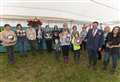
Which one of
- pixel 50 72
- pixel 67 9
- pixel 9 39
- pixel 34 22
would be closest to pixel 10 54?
pixel 9 39

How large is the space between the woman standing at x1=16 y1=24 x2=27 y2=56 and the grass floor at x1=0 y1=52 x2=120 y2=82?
450mm

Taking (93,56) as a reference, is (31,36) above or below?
above

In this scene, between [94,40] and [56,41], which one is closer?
[94,40]

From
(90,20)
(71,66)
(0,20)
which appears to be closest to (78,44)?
(71,66)

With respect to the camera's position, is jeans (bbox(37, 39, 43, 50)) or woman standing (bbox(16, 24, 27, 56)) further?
jeans (bbox(37, 39, 43, 50))

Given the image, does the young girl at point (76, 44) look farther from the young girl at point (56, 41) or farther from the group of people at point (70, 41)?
the young girl at point (56, 41)

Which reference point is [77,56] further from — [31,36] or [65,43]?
[31,36]

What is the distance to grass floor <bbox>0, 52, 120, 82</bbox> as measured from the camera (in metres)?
10.5

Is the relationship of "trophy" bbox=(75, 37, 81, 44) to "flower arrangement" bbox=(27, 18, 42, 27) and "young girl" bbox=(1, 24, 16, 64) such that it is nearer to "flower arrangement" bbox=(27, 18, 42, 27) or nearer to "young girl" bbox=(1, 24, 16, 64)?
"flower arrangement" bbox=(27, 18, 42, 27)

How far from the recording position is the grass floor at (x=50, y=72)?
34.5 ft

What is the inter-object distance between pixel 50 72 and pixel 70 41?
3.79 ft

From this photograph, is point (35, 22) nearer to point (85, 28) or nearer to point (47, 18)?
point (47, 18)

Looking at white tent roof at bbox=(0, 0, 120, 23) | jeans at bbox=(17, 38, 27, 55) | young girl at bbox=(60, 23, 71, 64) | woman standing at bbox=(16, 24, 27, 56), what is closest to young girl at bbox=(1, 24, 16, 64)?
woman standing at bbox=(16, 24, 27, 56)

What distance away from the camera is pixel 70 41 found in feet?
37.3
